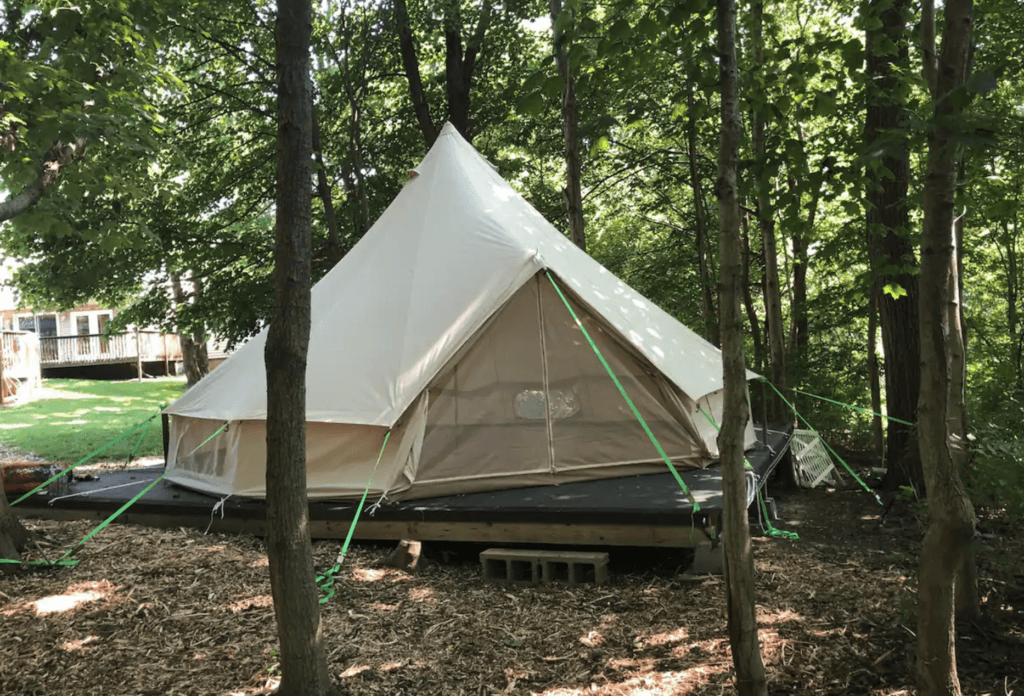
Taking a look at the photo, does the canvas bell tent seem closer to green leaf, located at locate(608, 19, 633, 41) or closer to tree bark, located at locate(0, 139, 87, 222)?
tree bark, located at locate(0, 139, 87, 222)

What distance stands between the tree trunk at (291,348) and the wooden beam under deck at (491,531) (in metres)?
2.49

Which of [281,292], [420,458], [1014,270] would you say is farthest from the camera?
[1014,270]

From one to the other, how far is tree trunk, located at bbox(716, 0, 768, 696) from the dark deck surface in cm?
217

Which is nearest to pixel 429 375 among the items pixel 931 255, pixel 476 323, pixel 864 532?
pixel 476 323

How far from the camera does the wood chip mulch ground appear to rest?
3.45 metres

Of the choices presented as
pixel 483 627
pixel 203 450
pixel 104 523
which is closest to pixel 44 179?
pixel 203 450

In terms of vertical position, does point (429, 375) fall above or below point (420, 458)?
above

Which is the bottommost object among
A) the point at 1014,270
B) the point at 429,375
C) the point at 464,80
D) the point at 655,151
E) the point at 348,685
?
the point at 348,685

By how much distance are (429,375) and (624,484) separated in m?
1.70

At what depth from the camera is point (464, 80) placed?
12055 mm

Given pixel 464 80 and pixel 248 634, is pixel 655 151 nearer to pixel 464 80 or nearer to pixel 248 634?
pixel 464 80

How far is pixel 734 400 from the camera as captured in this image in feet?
9.40

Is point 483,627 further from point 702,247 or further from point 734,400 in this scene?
point 702,247

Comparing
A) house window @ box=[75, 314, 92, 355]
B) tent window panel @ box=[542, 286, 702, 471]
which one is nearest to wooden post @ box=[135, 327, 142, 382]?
house window @ box=[75, 314, 92, 355]
